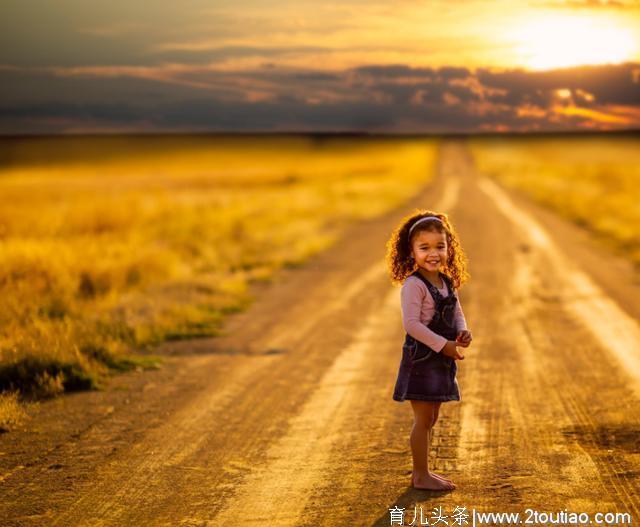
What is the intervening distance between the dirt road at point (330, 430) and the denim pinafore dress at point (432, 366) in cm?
65

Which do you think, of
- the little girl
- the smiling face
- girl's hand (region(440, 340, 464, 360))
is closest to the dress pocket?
the little girl

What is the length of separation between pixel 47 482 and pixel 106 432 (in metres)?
1.21

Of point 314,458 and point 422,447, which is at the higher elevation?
point 422,447

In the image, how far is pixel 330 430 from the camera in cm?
675

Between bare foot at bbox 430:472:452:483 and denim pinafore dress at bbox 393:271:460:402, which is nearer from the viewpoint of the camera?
denim pinafore dress at bbox 393:271:460:402

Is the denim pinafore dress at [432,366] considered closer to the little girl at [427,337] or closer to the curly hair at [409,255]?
the little girl at [427,337]

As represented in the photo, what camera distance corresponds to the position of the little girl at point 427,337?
5035 millimetres

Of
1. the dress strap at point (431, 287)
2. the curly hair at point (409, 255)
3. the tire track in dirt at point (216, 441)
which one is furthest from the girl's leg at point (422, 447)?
the tire track in dirt at point (216, 441)

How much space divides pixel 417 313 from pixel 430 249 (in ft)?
1.32

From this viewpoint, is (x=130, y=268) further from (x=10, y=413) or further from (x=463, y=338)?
(x=463, y=338)

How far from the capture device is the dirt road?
5168 millimetres

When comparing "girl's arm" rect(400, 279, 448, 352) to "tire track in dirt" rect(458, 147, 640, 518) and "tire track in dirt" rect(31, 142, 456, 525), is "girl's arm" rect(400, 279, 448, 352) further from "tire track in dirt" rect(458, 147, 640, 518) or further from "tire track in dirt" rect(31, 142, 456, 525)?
"tire track in dirt" rect(31, 142, 456, 525)

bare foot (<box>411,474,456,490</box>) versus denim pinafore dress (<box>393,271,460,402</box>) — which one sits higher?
denim pinafore dress (<box>393,271,460,402</box>)

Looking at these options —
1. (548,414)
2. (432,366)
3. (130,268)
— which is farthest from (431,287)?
(130,268)
